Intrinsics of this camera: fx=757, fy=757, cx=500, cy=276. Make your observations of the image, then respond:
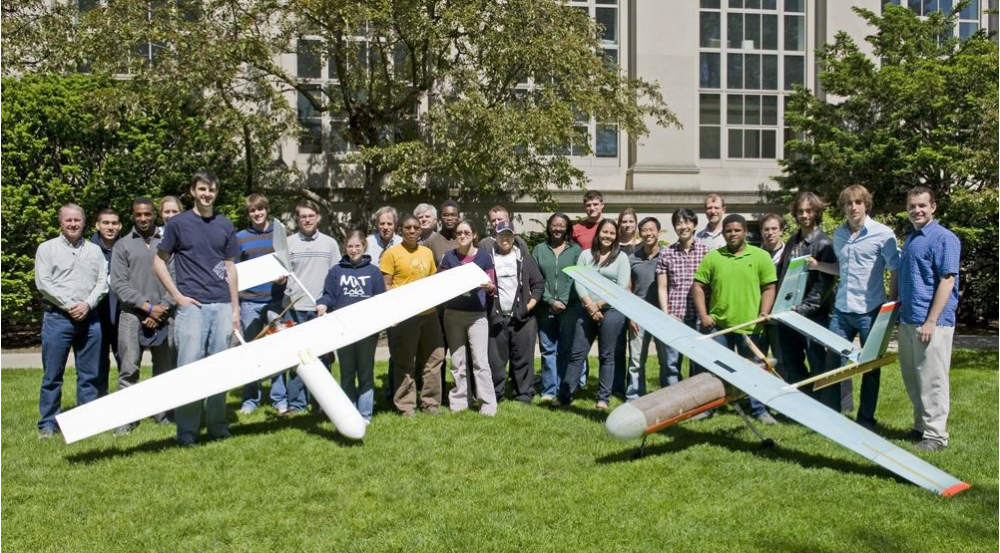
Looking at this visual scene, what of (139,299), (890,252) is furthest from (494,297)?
(890,252)

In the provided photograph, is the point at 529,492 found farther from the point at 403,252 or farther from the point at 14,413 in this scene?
the point at 14,413

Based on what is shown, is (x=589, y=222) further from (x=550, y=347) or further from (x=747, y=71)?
(x=747, y=71)

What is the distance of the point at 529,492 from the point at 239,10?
9443 mm

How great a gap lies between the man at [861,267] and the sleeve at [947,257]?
43 cm

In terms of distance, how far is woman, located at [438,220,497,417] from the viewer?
7.03 m

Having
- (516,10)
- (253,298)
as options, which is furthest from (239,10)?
(253,298)

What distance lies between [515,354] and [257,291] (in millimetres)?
2556

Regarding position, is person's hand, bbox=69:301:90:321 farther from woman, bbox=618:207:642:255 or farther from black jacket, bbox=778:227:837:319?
black jacket, bbox=778:227:837:319

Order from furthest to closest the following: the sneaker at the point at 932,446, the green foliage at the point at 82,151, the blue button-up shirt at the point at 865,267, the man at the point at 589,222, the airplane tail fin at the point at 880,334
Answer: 1. the green foliage at the point at 82,151
2. the man at the point at 589,222
3. the blue button-up shirt at the point at 865,267
4. the sneaker at the point at 932,446
5. the airplane tail fin at the point at 880,334

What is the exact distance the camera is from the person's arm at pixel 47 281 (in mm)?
6398

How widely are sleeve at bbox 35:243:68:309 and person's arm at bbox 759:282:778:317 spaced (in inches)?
235

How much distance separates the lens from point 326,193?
52.3 ft

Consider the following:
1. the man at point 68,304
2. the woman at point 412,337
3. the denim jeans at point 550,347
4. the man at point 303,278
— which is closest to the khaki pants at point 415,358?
the woman at point 412,337

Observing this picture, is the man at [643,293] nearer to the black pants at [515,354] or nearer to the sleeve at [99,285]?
the black pants at [515,354]
